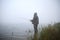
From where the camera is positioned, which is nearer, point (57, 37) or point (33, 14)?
point (57, 37)

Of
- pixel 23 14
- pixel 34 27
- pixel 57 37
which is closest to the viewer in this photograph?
pixel 57 37

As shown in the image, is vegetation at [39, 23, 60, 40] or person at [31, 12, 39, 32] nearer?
vegetation at [39, 23, 60, 40]

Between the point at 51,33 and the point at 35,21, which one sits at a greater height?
the point at 35,21

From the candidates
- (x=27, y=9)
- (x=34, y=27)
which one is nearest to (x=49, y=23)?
(x=34, y=27)

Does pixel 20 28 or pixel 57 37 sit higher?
pixel 20 28

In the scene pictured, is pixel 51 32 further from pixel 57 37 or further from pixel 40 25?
pixel 40 25

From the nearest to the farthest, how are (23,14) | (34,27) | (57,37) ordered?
(57,37), (34,27), (23,14)

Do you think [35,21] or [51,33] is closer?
[51,33]

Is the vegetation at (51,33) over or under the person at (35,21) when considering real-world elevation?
under

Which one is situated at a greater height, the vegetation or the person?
the person

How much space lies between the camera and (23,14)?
1.93 meters

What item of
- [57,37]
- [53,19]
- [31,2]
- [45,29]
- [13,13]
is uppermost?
[31,2]

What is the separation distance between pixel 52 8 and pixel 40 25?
14.4 inches

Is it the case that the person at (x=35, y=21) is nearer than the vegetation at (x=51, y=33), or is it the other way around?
the vegetation at (x=51, y=33)
